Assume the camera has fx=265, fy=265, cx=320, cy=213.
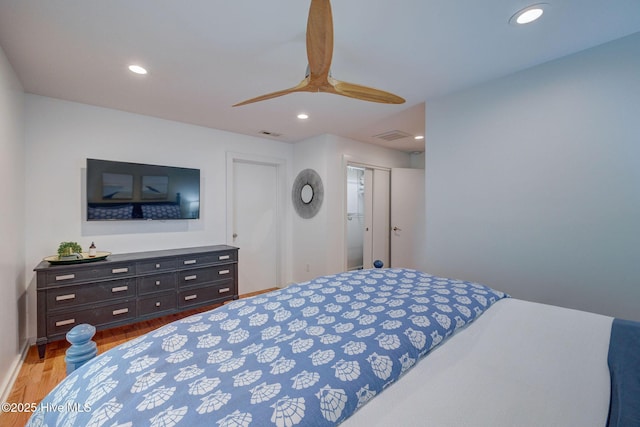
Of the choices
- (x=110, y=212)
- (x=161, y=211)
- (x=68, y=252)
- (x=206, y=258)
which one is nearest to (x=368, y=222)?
(x=206, y=258)

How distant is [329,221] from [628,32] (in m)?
3.02

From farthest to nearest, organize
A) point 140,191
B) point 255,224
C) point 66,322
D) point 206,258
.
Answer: point 255,224, point 206,258, point 140,191, point 66,322

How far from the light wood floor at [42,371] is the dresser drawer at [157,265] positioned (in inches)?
26.0

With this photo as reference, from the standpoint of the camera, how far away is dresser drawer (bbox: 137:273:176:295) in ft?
8.69

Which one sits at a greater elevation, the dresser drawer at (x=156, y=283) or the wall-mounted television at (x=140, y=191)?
the wall-mounted television at (x=140, y=191)

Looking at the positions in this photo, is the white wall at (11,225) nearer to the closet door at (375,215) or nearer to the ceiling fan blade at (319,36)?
the ceiling fan blade at (319,36)

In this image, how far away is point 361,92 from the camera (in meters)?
1.70

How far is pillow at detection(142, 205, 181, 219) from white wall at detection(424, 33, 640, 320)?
2951 millimetres

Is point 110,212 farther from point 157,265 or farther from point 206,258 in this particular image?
point 206,258

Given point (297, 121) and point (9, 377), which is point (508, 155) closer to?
point (297, 121)

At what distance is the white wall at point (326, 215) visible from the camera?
374 centimetres

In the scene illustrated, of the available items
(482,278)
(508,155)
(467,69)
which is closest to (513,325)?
(482,278)

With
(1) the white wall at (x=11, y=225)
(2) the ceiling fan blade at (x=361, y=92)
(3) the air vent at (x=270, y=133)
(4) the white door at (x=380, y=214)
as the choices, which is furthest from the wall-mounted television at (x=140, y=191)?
(4) the white door at (x=380, y=214)

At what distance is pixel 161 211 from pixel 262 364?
2803 mm
